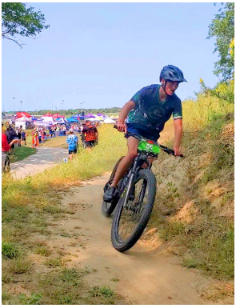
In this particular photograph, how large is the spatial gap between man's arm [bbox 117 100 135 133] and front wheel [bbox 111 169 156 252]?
57 centimetres

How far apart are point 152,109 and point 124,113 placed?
1.25ft

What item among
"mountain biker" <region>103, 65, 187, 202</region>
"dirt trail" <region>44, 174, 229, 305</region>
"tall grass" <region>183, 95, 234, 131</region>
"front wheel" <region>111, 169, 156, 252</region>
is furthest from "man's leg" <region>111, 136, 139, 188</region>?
"tall grass" <region>183, 95, 234, 131</region>

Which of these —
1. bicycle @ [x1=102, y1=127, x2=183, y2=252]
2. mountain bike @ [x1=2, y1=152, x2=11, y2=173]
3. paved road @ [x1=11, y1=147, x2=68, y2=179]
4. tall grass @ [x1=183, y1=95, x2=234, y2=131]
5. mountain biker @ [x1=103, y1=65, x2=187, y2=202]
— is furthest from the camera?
paved road @ [x1=11, y1=147, x2=68, y2=179]

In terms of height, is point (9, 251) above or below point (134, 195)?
below

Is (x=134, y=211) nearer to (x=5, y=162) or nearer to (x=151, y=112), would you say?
(x=151, y=112)

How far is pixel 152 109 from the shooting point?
4.68 metres

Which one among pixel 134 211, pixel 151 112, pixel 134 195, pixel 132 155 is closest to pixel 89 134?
pixel 151 112

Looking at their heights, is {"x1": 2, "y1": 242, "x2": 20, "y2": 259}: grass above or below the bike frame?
below

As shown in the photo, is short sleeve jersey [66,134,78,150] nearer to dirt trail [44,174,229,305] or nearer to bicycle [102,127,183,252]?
dirt trail [44,174,229,305]

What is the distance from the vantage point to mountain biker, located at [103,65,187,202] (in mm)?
4402

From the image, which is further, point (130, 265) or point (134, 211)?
point (134, 211)

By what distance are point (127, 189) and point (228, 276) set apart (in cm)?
145

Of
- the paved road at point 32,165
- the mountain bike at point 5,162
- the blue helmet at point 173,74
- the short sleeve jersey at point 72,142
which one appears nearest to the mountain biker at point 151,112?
the blue helmet at point 173,74

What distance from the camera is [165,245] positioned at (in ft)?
14.9
